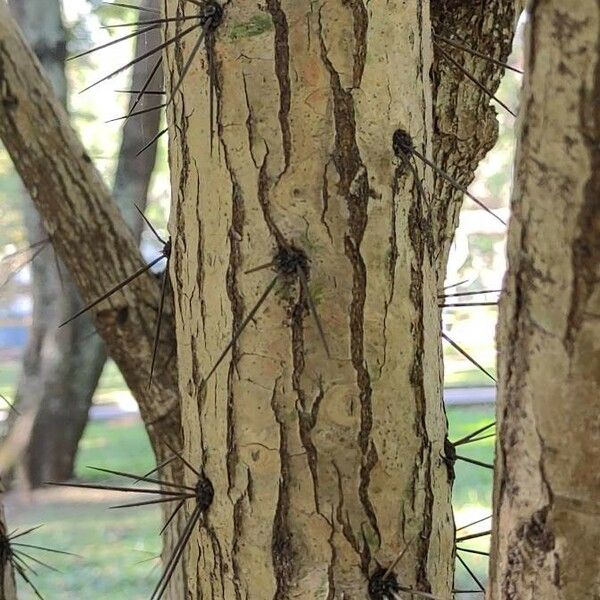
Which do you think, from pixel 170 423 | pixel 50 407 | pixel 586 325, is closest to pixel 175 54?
pixel 586 325

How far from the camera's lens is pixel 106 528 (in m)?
3.70

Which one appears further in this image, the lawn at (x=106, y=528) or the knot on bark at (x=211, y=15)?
the lawn at (x=106, y=528)

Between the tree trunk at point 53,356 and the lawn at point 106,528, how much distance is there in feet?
0.54

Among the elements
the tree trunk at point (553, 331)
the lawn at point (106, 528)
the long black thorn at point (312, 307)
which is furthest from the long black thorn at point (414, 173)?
the lawn at point (106, 528)

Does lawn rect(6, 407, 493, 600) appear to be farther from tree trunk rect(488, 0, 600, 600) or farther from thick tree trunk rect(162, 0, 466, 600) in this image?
tree trunk rect(488, 0, 600, 600)

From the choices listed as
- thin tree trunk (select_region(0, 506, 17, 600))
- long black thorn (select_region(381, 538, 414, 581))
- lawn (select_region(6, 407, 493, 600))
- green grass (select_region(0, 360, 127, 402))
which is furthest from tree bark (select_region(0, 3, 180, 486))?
green grass (select_region(0, 360, 127, 402))

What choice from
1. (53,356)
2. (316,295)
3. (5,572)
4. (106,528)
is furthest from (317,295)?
(106,528)

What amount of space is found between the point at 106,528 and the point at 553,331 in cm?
347

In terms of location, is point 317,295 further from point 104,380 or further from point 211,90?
point 104,380

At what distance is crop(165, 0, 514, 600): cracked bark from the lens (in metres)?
0.76

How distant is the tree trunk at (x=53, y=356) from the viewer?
10.1 ft

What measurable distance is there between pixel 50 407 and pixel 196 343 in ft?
9.60

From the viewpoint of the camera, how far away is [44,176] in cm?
136

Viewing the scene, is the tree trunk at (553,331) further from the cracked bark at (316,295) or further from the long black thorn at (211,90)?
the long black thorn at (211,90)
